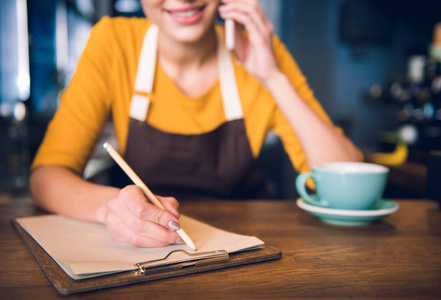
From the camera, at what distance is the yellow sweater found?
111 centimetres

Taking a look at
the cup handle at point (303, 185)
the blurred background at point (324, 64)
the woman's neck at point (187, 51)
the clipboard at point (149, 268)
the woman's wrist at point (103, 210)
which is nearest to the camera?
the clipboard at point (149, 268)

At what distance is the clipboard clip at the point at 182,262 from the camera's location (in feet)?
1.56

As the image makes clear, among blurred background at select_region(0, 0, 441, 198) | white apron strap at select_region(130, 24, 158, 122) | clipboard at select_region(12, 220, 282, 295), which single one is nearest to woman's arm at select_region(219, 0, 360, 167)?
white apron strap at select_region(130, 24, 158, 122)

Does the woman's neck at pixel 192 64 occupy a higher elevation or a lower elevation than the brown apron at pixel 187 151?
higher

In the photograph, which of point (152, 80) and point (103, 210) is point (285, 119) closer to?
point (152, 80)

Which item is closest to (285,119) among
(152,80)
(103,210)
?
(152,80)

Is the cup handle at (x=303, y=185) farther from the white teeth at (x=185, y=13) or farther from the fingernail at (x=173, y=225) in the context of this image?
the white teeth at (x=185, y=13)

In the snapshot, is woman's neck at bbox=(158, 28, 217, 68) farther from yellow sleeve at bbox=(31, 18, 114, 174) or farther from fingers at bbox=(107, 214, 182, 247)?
fingers at bbox=(107, 214, 182, 247)

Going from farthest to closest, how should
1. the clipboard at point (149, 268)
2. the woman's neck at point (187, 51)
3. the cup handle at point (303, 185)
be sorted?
the woman's neck at point (187, 51) < the cup handle at point (303, 185) < the clipboard at point (149, 268)

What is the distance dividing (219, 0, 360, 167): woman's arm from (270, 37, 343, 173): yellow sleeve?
0.49 feet

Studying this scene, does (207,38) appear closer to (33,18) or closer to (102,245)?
(102,245)

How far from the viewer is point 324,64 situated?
3.90 m

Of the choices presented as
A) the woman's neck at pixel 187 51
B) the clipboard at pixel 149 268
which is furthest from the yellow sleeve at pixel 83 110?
the clipboard at pixel 149 268

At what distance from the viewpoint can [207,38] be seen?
126 centimetres
